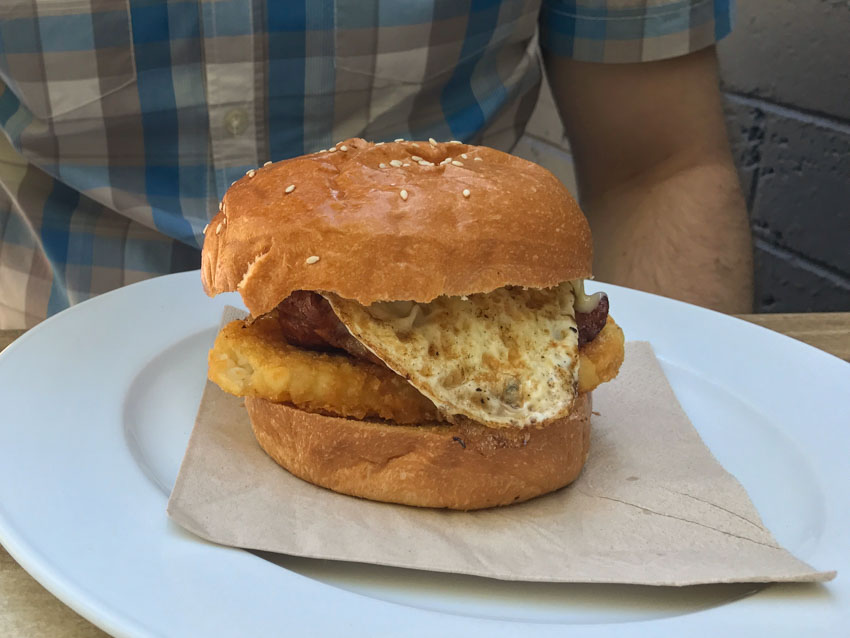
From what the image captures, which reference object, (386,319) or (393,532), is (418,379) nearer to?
(386,319)

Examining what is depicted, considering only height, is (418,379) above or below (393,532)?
above

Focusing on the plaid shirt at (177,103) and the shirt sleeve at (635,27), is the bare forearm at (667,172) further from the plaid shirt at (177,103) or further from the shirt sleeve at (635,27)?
the plaid shirt at (177,103)

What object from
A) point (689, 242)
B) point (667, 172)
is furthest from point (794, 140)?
point (689, 242)

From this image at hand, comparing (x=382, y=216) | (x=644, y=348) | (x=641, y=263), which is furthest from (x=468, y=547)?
(x=641, y=263)

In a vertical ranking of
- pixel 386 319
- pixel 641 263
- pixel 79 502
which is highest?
pixel 386 319

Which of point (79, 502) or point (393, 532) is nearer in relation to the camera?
point (79, 502)

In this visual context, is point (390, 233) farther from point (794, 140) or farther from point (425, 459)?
point (794, 140)
